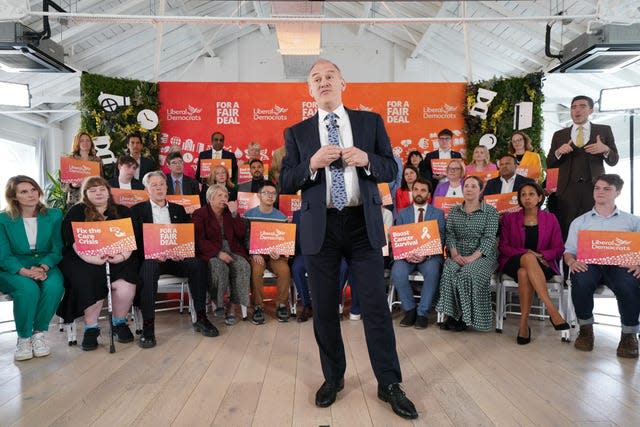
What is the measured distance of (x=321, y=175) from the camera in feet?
7.23

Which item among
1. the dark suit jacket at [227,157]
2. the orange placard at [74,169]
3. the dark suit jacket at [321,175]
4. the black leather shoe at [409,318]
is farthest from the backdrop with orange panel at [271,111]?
the dark suit jacket at [321,175]

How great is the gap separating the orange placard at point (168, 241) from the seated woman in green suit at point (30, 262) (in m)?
0.65

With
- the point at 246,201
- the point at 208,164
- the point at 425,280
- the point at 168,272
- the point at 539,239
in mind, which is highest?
the point at 208,164

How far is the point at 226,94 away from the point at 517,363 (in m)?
5.39

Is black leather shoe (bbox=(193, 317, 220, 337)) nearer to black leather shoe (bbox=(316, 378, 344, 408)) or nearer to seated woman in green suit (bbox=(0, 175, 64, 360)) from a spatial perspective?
seated woman in green suit (bbox=(0, 175, 64, 360))

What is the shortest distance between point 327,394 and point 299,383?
1.21ft

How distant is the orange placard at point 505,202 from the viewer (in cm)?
444

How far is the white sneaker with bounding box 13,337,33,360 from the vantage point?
128 inches

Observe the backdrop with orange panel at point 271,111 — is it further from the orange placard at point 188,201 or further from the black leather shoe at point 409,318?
the black leather shoe at point 409,318

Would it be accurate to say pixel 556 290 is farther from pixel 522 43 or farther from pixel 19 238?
pixel 522 43

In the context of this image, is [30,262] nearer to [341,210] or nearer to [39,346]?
[39,346]

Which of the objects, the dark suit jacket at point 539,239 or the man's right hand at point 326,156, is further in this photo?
the dark suit jacket at point 539,239

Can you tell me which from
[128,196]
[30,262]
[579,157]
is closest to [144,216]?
[128,196]

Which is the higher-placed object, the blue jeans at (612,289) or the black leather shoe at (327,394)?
the blue jeans at (612,289)
